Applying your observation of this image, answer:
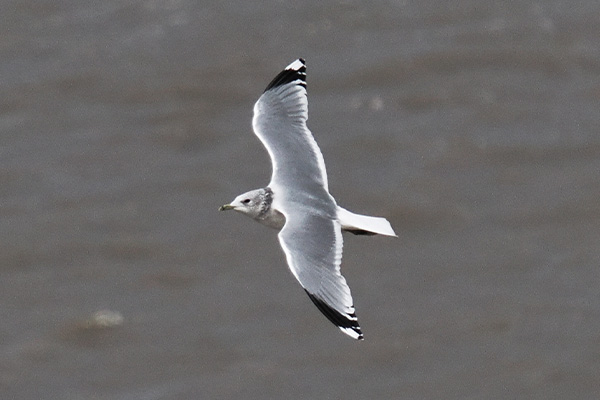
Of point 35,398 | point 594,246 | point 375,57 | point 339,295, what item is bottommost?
point 339,295

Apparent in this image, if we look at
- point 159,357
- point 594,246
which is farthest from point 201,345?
point 594,246

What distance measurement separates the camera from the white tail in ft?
22.7

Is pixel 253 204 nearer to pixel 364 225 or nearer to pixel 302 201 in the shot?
pixel 302 201

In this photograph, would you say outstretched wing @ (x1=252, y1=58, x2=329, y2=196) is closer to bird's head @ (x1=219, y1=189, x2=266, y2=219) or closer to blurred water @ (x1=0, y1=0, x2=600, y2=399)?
bird's head @ (x1=219, y1=189, x2=266, y2=219)

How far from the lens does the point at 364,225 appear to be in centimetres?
696

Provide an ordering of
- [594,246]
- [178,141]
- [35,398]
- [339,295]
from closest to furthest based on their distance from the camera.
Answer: [339,295]
[35,398]
[594,246]
[178,141]

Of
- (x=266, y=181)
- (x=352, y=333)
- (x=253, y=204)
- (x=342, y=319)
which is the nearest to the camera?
(x=352, y=333)

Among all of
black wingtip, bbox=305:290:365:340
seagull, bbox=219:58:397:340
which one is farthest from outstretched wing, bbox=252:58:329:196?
black wingtip, bbox=305:290:365:340

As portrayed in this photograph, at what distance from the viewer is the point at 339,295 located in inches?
252

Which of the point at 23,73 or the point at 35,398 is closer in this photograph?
the point at 35,398

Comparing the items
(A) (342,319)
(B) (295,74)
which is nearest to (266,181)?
(B) (295,74)

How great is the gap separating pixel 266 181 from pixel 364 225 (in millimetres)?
4472

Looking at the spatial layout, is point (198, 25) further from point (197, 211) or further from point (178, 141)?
point (197, 211)

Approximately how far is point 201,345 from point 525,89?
3.82 metres
